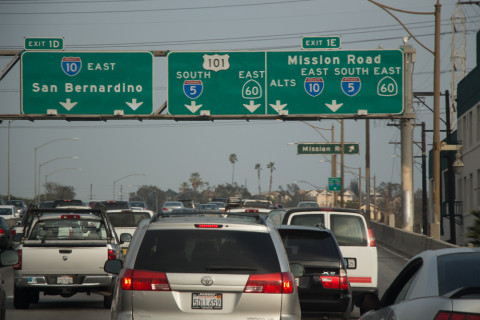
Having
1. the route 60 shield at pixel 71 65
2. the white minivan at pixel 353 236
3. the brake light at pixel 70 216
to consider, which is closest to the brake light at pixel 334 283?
the white minivan at pixel 353 236

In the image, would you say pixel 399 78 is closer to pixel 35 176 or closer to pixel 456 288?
pixel 456 288

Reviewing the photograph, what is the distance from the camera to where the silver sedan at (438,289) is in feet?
17.7

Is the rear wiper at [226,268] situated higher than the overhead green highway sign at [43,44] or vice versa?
the overhead green highway sign at [43,44]

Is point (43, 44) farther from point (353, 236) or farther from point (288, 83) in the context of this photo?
point (353, 236)

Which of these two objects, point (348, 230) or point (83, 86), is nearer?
point (348, 230)

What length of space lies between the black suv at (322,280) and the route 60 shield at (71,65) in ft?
79.7

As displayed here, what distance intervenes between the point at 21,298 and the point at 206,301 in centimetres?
849

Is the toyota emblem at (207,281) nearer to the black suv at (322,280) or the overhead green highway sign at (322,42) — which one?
the black suv at (322,280)

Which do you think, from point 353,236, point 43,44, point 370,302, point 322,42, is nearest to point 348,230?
point 353,236

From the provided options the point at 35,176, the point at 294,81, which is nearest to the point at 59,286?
the point at 294,81

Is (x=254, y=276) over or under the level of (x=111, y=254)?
over

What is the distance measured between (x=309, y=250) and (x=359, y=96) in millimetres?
22951

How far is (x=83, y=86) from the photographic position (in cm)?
3584

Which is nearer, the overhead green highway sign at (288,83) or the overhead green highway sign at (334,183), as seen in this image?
the overhead green highway sign at (288,83)
